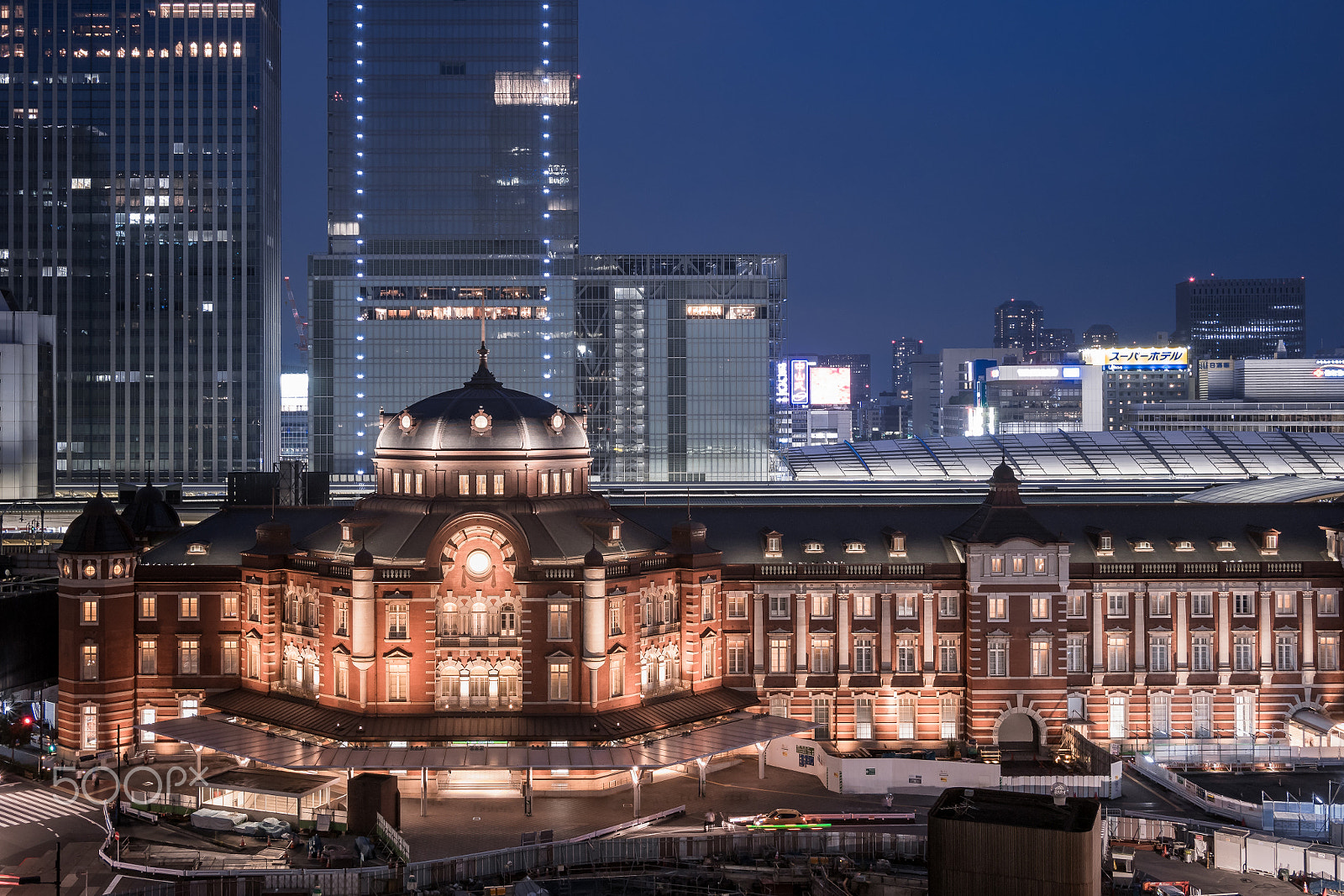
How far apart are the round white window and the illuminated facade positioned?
3.60m

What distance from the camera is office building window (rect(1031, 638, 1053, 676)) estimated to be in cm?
8250

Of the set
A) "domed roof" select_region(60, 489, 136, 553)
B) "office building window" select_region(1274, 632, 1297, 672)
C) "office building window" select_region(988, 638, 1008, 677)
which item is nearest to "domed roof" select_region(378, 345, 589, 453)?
"domed roof" select_region(60, 489, 136, 553)

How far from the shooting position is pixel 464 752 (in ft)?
236

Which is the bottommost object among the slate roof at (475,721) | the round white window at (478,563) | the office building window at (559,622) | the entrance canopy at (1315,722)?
the entrance canopy at (1315,722)

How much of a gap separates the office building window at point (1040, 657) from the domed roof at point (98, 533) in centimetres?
5670

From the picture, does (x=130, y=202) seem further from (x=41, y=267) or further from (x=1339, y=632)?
(x=1339, y=632)

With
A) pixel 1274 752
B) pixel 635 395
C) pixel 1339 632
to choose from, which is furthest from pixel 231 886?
pixel 635 395

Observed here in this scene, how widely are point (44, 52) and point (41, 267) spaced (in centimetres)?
3254

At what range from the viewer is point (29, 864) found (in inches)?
2426

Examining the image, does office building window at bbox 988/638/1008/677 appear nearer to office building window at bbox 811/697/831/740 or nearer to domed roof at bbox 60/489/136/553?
office building window at bbox 811/697/831/740

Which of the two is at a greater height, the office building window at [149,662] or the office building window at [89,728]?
the office building window at [149,662]

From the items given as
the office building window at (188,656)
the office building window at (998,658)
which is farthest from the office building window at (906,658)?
the office building window at (188,656)

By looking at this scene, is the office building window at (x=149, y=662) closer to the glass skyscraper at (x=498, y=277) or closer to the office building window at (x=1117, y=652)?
the office building window at (x=1117, y=652)

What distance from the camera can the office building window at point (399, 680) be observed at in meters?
75.7
